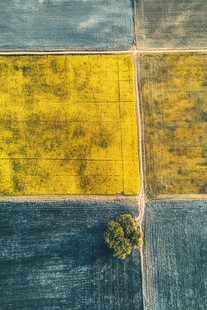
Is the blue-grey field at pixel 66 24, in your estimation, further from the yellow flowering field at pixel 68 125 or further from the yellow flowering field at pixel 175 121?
the yellow flowering field at pixel 175 121

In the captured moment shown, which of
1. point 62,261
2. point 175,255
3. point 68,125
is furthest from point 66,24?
point 175,255

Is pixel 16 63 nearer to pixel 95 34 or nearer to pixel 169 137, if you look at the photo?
pixel 95 34

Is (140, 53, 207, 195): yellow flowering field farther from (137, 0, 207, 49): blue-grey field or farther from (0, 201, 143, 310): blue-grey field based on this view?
(0, 201, 143, 310): blue-grey field

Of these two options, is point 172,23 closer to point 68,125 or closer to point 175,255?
point 68,125

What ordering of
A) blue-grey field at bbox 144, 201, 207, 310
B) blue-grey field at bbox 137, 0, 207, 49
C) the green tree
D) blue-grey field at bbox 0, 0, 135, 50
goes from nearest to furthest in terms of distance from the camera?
the green tree < blue-grey field at bbox 144, 201, 207, 310 < blue-grey field at bbox 0, 0, 135, 50 < blue-grey field at bbox 137, 0, 207, 49

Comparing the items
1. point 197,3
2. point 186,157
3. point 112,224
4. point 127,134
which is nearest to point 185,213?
point 186,157

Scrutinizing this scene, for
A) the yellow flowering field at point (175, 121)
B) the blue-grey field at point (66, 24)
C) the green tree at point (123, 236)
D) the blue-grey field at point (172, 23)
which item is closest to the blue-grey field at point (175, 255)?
the yellow flowering field at point (175, 121)

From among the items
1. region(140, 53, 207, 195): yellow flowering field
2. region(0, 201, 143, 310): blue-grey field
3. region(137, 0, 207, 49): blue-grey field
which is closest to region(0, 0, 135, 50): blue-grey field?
region(137, 0, 207, 49): blue-grey field
